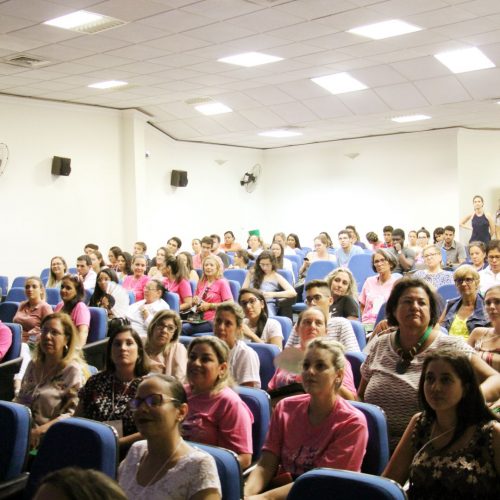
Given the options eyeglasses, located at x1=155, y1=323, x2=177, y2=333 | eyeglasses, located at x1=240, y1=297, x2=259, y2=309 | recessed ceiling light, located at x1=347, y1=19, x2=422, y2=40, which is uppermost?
recessed ceiling light, located at x1=347, y1=19, x2=422, y2=40

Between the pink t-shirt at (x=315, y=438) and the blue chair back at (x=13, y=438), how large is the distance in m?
0.99

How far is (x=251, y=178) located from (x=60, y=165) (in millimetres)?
6026

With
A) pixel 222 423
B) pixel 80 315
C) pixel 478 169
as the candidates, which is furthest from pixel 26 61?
pixel 478 169

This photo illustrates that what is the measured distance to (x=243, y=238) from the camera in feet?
50.6

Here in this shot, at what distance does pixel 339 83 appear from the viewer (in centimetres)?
956

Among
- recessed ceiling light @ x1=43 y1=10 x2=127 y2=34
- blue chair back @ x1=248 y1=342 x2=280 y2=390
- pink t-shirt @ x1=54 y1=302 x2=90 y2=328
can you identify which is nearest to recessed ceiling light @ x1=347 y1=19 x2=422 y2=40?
recessed ceiling light @ x1=43 y1=10 x2=127 y2=34

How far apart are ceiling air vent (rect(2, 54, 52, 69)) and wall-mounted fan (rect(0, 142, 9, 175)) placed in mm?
1795

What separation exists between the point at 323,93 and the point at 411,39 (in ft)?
9.40

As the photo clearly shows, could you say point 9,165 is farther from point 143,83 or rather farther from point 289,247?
point 289,247

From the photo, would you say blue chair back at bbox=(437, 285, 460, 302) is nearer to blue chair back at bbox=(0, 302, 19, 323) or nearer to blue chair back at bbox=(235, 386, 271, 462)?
blue chair back at bbox=(235, 386, 271, 462)

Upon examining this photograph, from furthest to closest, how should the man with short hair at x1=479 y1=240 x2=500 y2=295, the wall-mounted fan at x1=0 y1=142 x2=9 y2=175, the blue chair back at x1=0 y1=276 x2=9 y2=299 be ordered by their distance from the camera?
1. the wall-mounted fan at x1=0 y1=142 x2=9 y2=175
2. the blue chair back at x1=0 y1=276 x2=9 y2=299
3. the man with short hair at x1=479 y1=240 x2=500 y2=295

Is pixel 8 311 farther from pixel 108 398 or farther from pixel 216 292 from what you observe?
pixel 108 398

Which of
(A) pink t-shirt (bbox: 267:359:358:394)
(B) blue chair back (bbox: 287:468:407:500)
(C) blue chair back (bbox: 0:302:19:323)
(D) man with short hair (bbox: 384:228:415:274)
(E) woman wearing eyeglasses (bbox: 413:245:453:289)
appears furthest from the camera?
(D) man with short hair (bbox: 384:228:415:274)

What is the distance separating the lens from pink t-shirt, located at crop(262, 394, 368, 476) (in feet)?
8.01
